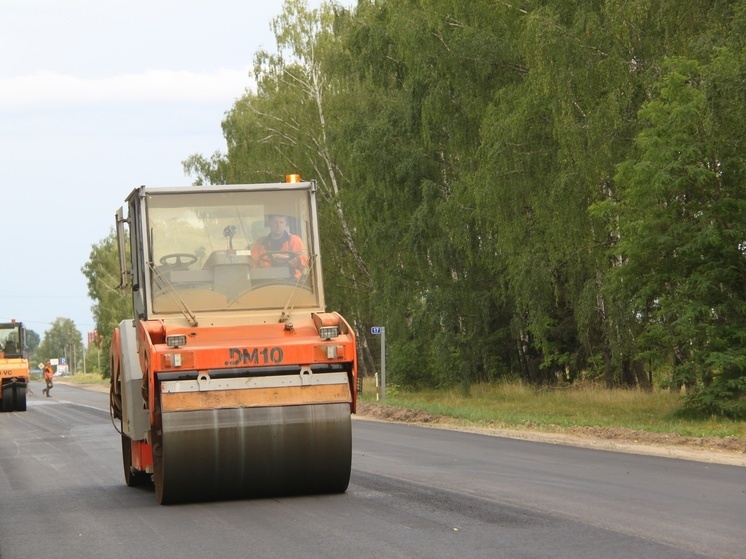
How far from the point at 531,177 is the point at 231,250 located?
51.0 ft

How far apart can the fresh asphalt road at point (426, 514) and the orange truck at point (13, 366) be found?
21971 mm

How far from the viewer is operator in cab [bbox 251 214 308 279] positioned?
12.5 m

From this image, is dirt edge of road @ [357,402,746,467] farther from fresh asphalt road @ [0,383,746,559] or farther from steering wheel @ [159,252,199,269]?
steering wheel @ [159,252,199,269]

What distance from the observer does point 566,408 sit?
29.3 meters

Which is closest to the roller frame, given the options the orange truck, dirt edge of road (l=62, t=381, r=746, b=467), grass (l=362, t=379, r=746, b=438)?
dirt edge of road (l=62, t=381, r=746, b=467)

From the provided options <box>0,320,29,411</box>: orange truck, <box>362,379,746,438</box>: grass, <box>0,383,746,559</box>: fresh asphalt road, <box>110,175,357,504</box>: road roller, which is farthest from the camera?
<box>0,320,29,411</box>: orange truck

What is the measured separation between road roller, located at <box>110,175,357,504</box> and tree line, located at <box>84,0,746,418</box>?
10235 mm

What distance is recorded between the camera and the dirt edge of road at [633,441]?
55.2ft

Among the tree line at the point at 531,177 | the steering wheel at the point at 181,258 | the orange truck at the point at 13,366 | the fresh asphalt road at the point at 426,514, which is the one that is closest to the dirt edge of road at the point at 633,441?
the fresh asphalt road at the point at 426,514

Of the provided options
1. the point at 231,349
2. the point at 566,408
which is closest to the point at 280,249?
the point at 231,349

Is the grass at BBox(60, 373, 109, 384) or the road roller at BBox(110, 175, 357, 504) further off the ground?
the road roller at BBox(110, 175, 357, 504)

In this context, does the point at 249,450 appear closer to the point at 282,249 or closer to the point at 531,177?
the point at 282,249

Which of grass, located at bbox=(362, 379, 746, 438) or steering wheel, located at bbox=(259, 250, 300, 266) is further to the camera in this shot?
grass, located at bbox=(362, 379, 746, 438)

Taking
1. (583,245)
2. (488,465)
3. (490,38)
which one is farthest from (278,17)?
(488,465)
